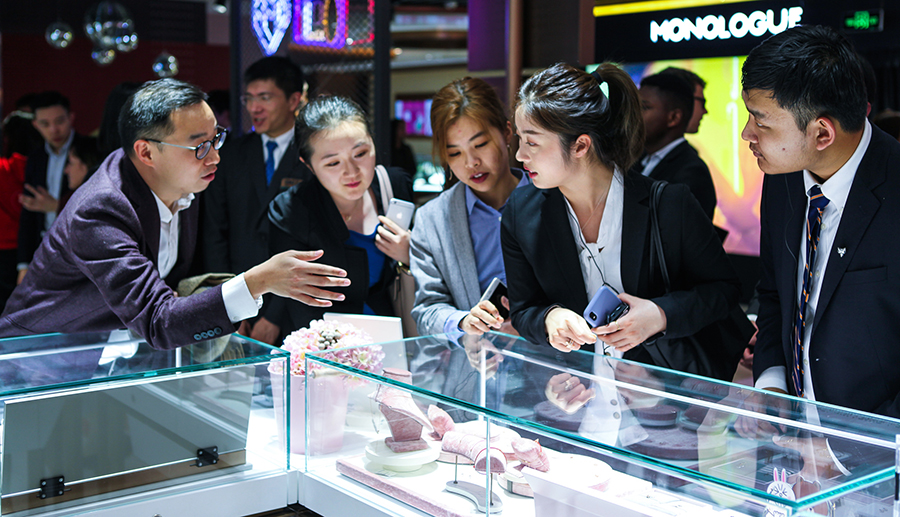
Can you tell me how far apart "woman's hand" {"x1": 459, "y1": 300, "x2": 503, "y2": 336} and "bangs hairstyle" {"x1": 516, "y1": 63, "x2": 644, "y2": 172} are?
0.48 meters

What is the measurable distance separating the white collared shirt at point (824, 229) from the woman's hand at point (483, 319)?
74 centimetres

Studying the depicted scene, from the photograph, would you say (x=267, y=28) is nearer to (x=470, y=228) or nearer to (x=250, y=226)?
(x=250, y=226)

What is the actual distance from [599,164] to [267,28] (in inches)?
144

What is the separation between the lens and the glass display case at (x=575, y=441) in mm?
1236

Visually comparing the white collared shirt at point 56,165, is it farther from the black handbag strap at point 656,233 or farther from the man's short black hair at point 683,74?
the black handbag strap at point 656,233

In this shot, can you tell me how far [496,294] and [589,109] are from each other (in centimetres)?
63

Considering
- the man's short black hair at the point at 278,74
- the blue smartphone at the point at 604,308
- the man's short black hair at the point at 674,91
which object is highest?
the man's short black hair at the point at 278,74

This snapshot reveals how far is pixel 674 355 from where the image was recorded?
6.94 ft

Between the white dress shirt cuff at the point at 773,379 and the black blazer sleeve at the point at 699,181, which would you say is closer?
the white dress shirt cuff at the point at 773,379

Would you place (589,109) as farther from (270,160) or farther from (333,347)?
(270,160)

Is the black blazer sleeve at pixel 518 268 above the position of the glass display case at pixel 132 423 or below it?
above

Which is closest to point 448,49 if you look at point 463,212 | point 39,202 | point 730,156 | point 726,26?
point 730,156

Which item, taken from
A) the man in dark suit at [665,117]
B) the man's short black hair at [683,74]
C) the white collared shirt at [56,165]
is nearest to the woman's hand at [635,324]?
the man in dark suit at [665,117]

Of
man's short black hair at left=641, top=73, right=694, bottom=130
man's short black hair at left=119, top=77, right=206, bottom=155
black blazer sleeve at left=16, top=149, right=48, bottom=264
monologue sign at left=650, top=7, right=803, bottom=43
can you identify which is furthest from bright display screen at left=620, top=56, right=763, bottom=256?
black blazer sleeve at left=16, top=149, right=48, bottom=264
